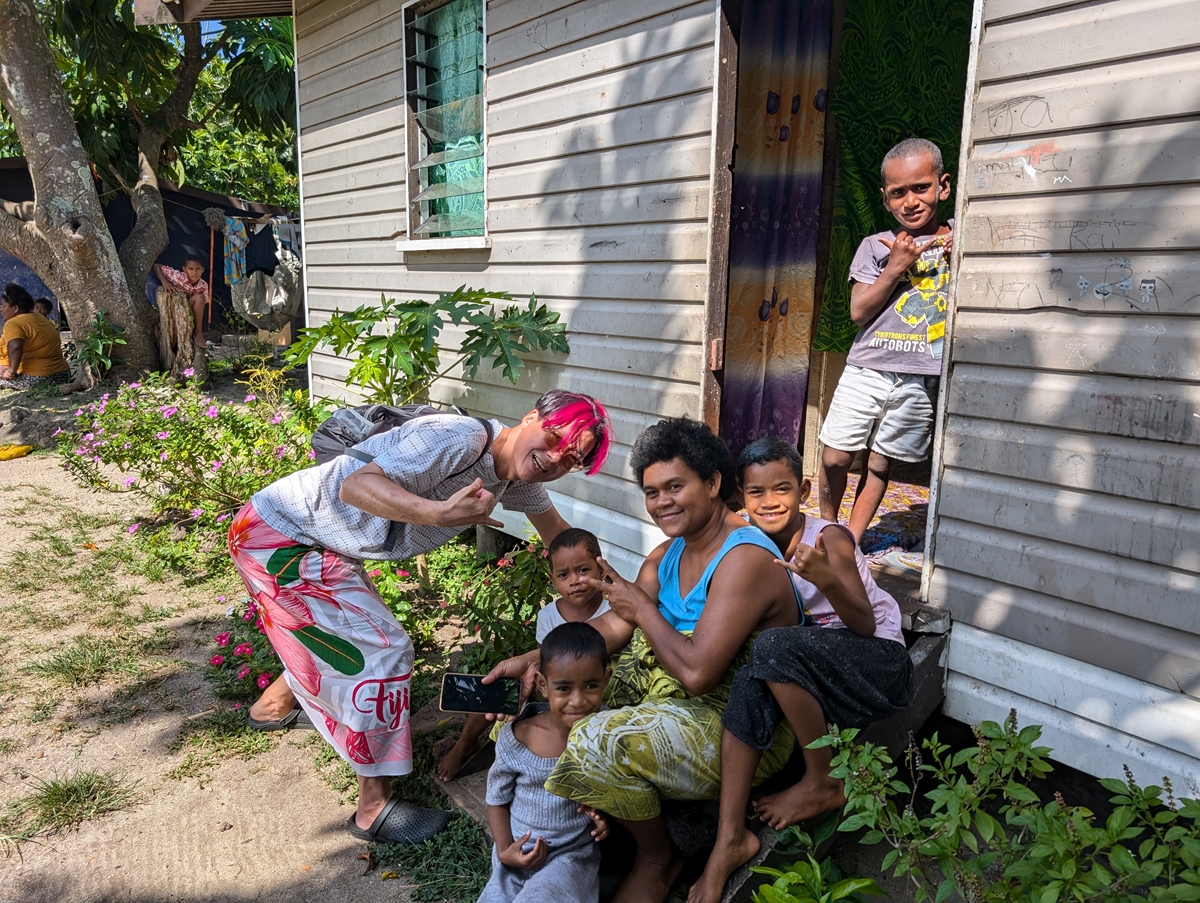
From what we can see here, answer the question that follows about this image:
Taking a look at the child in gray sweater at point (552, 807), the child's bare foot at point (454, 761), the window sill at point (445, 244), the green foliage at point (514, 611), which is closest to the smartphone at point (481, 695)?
the child in gray sweater at point (552, 807)

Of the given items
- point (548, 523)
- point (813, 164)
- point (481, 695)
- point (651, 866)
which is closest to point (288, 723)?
point (481, 695)

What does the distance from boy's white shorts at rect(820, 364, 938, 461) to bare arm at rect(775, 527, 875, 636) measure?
3.97 feet

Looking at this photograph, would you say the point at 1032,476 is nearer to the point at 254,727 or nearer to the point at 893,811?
the point at 893,811

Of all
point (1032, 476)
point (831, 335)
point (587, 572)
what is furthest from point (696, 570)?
point (831, 335)

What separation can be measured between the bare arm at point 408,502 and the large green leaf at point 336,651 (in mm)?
577

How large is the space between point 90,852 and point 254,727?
0.83m

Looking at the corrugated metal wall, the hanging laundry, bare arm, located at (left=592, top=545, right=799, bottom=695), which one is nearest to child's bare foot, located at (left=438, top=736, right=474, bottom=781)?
bare arm, located at (left=592, top=545, right=799, bottom=695)

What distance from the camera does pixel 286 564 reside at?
2.90m

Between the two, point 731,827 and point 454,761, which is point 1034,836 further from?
point 454,761

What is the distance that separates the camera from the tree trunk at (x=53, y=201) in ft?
31.0

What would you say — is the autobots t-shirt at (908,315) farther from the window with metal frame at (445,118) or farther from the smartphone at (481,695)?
the window with metal frame at (445,118)

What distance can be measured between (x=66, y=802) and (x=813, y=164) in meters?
4.35

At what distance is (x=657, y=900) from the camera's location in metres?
2.37

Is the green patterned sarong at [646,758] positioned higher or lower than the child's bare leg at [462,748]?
higher
